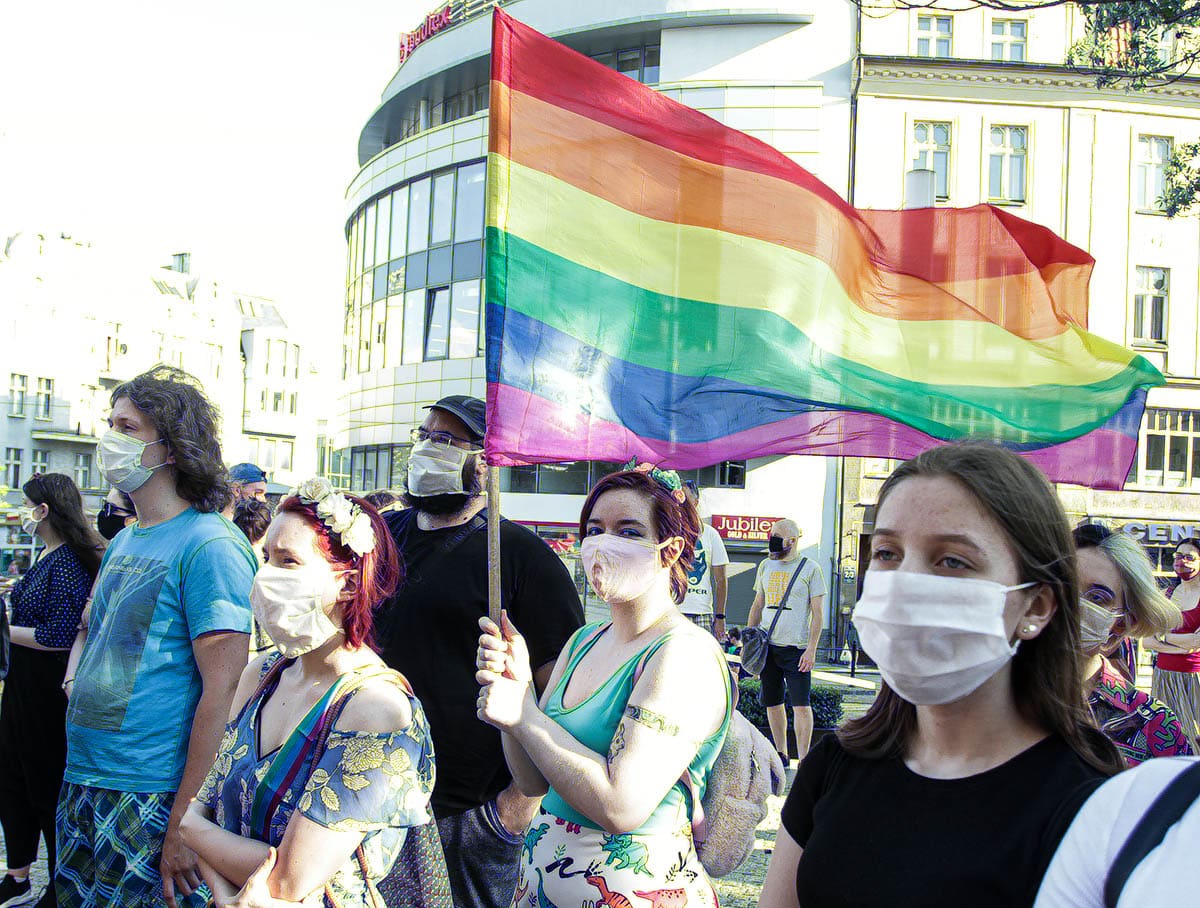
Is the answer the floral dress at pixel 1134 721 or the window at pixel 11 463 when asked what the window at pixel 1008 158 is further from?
the window at pixel 11 463

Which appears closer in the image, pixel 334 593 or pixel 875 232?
pixel 334 593

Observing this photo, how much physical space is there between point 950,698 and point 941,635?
12 centimetres

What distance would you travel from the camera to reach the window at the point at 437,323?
1182 inches

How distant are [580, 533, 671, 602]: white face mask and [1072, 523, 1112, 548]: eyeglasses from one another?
75.5 inches

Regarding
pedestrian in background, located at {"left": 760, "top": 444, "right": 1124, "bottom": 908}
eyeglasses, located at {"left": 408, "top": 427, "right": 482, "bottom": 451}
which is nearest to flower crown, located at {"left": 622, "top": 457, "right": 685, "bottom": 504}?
eyeglasses, located at {"left": 408, "top": 427, "right": 482, "bottom": 451}

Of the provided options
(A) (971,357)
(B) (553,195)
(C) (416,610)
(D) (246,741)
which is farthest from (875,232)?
(D) (246,741)

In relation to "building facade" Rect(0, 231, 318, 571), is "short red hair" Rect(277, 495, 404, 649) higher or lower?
lower

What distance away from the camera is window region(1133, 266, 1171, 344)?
26422 mm

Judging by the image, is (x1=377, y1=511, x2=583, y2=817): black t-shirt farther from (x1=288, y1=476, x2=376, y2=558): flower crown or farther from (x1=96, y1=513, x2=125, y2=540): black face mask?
(x1=96, y1=513, x2=125, y2=540): black face mask

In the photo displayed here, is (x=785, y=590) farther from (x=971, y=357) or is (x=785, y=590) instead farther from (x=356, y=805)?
(x=356, y=805)

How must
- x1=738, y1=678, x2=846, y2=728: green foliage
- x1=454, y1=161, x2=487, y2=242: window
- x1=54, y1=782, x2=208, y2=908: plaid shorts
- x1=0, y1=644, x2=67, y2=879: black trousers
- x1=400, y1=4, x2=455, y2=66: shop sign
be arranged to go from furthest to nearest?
x1=400, y1=4, x2=455, y2=66: shop sign → x1=454, y1=161, x2=487, y2=242: window → x1=738, y1=678, x2=846, y2=728: green foliage → x1=0, y1=644, x2=67, y2=879: black trousers → x1=54, y1=782, x2=208, y2=908: plaid shorts

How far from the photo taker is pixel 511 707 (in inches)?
106

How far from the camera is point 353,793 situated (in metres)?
2.41

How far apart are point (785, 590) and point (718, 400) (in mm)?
5568
